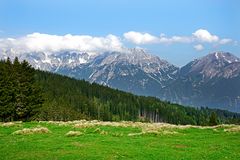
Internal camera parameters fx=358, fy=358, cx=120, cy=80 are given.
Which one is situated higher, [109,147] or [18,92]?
[18,92]

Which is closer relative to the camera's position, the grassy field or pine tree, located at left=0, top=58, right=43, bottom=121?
the grassy field

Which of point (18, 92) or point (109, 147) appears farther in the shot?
point (18, 92)

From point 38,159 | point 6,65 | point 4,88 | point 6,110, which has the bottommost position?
point 38,159

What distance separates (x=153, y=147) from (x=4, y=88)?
46.8m

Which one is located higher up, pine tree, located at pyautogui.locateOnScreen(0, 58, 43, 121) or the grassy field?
pine tree, located at pyautogui.locateOnScreen(0, 58, 43, 121)

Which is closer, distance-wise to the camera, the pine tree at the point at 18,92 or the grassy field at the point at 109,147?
the grassy field at the point at 109,147

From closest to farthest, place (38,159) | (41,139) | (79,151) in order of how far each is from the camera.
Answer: (38,159) → (79,151) → (41,139)

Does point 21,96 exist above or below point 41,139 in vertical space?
above

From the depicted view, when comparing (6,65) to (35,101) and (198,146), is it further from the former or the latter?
(198,146)

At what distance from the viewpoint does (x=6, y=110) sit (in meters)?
69.1

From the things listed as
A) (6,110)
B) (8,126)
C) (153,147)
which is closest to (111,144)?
(153,147)

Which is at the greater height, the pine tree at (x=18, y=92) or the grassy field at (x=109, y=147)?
the pine tree at (x=18, y=92)

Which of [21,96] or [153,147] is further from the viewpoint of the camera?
[21,96]

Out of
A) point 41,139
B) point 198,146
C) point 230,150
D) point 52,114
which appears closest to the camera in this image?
point 230,150
